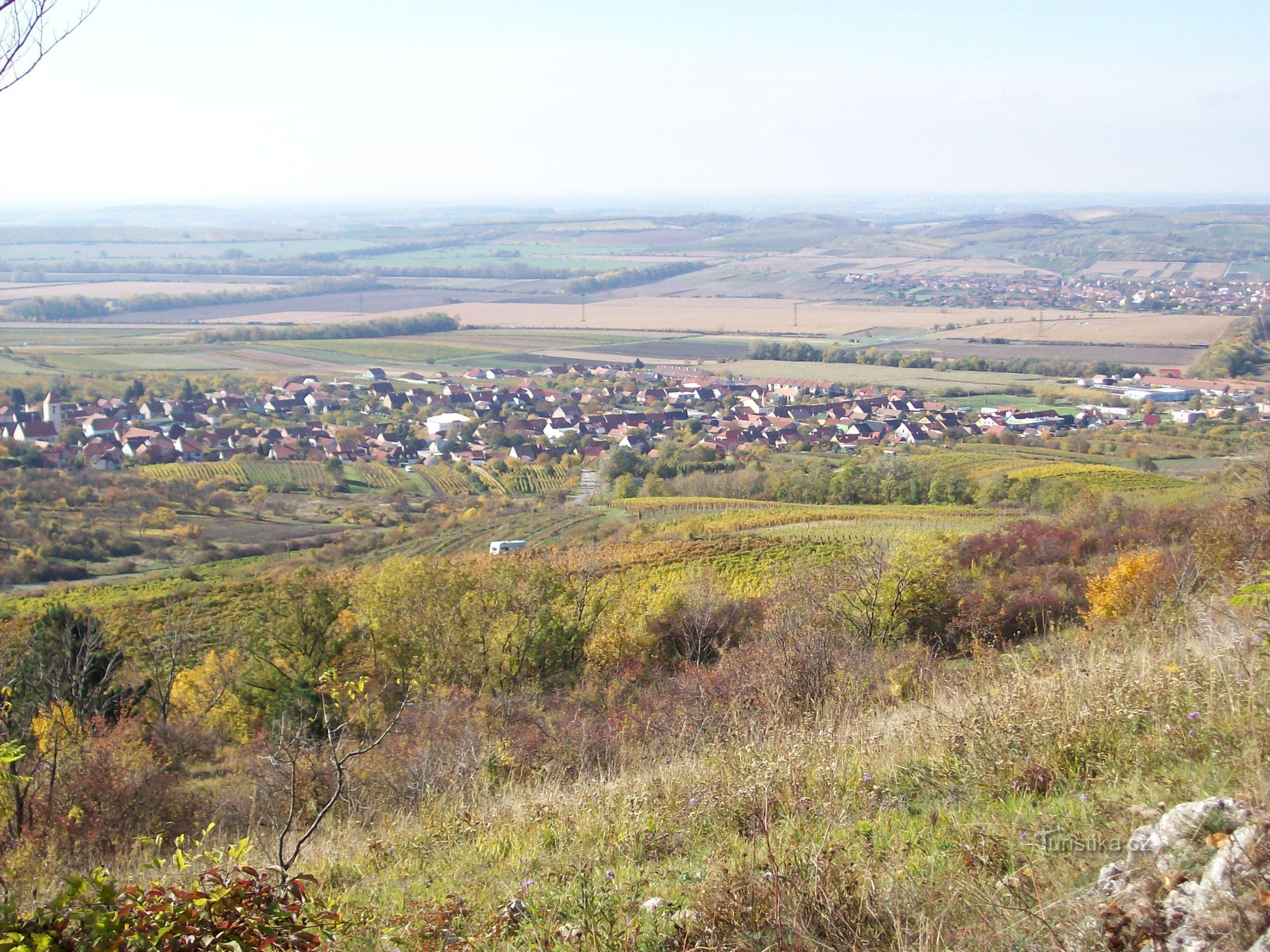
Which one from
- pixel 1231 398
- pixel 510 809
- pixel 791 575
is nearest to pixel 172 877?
pixel 510 809

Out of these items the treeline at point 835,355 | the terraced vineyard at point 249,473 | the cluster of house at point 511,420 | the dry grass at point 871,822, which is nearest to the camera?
the dry grass at point 871,822

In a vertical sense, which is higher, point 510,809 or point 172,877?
point 510,809

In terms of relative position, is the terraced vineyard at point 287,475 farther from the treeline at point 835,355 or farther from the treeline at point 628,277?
the treeline at point 628,277

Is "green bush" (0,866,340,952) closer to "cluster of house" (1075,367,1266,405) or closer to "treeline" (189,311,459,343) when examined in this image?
"cluster of house" (1075,367,1266,405)

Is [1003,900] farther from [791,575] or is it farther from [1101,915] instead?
[791,575]

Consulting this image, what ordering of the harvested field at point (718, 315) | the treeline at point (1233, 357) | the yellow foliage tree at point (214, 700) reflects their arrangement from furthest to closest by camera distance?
the harvested field at point (718, 315)
the treeline at point (1233, 357)
the yellow foliage tree at point (214, 700)

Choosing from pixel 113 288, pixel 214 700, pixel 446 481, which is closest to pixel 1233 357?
pixel 446 481

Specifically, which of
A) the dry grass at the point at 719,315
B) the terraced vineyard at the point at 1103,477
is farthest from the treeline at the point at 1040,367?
the terraced vineyard at the point at 1103,477
